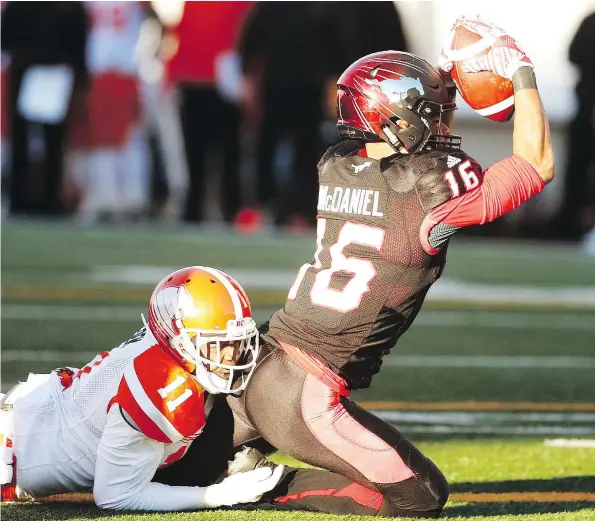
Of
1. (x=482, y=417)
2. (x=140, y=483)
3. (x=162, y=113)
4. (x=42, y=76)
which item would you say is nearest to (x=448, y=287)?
(x=482, y=417)

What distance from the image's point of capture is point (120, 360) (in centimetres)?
404

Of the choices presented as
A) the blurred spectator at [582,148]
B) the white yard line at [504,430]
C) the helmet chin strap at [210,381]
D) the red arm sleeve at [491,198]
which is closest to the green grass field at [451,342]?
the white yard line at [504,430]

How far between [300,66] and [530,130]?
11164 millimetres

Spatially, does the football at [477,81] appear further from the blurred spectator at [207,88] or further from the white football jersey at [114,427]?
the blurred spectator at [207,88]

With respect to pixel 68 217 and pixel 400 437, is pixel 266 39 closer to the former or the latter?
pixel 68 217

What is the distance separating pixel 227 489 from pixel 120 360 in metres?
0.52

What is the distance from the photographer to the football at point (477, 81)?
3920mm

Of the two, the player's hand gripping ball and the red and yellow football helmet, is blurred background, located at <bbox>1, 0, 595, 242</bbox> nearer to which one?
the red and yellow football helmet

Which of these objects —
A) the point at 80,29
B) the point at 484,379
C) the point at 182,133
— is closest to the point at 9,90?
the point at 80,29

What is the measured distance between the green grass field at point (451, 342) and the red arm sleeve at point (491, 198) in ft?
3.07

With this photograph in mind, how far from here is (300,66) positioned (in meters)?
14.9

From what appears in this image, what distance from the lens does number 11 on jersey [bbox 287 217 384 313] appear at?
153 inches

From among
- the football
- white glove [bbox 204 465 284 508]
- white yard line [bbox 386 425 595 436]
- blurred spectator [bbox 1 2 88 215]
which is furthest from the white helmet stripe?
blurred spectator [bbox 1 2 88 215]

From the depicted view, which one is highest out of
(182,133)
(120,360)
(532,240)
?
(120,360)
